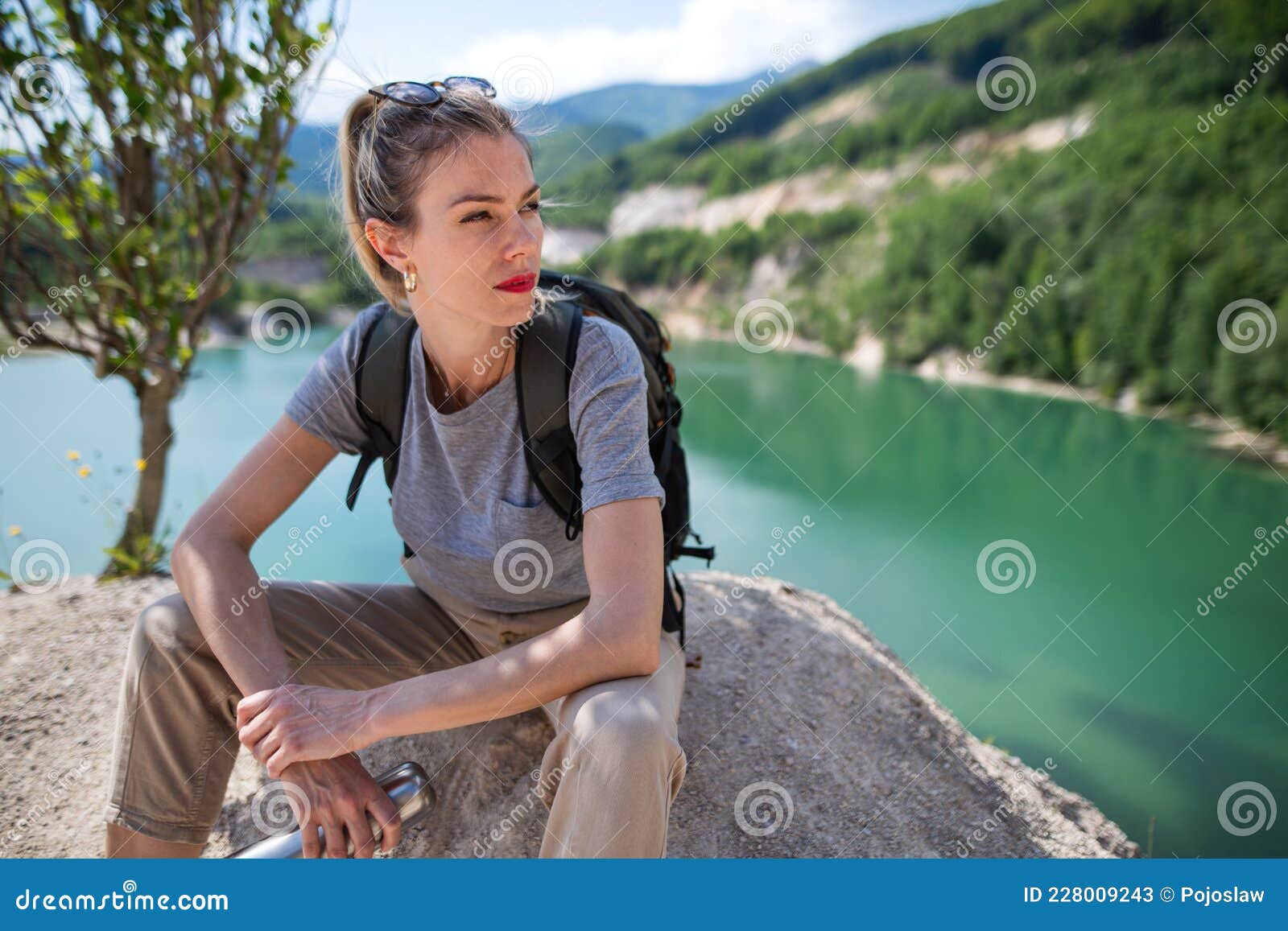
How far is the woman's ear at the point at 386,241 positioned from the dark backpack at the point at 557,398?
0.43ft

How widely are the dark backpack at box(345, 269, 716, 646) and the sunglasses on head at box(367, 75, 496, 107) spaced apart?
1.40ft

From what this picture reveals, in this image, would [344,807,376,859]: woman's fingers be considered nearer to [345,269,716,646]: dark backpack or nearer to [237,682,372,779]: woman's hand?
[237,682,372,779]: woman's hand

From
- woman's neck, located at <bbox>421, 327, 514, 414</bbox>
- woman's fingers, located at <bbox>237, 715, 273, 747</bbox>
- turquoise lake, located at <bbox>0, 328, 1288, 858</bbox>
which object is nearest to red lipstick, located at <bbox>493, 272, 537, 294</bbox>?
woman's neck, located at <bbox>421, 327, 514, 414</bbox>

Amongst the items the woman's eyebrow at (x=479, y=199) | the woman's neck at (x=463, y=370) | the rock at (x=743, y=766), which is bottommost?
the rock at (x=743, y=766)

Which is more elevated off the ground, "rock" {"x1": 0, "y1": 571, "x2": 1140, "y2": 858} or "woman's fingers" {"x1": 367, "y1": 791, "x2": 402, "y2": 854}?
"woman's fingers" {"x1": 367, "y1": 791, "x2": 402, "y2": 854}

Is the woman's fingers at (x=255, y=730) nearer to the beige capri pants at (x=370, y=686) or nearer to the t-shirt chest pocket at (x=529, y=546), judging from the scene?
the beige capri pants at (x=370, y=686)

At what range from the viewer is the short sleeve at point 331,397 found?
1.80 metres

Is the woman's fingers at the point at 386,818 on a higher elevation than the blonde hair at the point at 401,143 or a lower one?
lower

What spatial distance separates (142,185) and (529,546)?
298 centimetres

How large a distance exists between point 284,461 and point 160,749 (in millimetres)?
578

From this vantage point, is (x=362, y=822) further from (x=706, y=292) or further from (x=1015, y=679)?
(x=706, y=292)

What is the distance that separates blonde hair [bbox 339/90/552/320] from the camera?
1.66 meters

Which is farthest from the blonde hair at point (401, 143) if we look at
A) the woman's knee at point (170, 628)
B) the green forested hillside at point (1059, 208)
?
the woman's knee at point (170, 628)

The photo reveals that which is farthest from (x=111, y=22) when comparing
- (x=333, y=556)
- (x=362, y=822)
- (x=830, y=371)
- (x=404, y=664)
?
(x=830, y=371)
